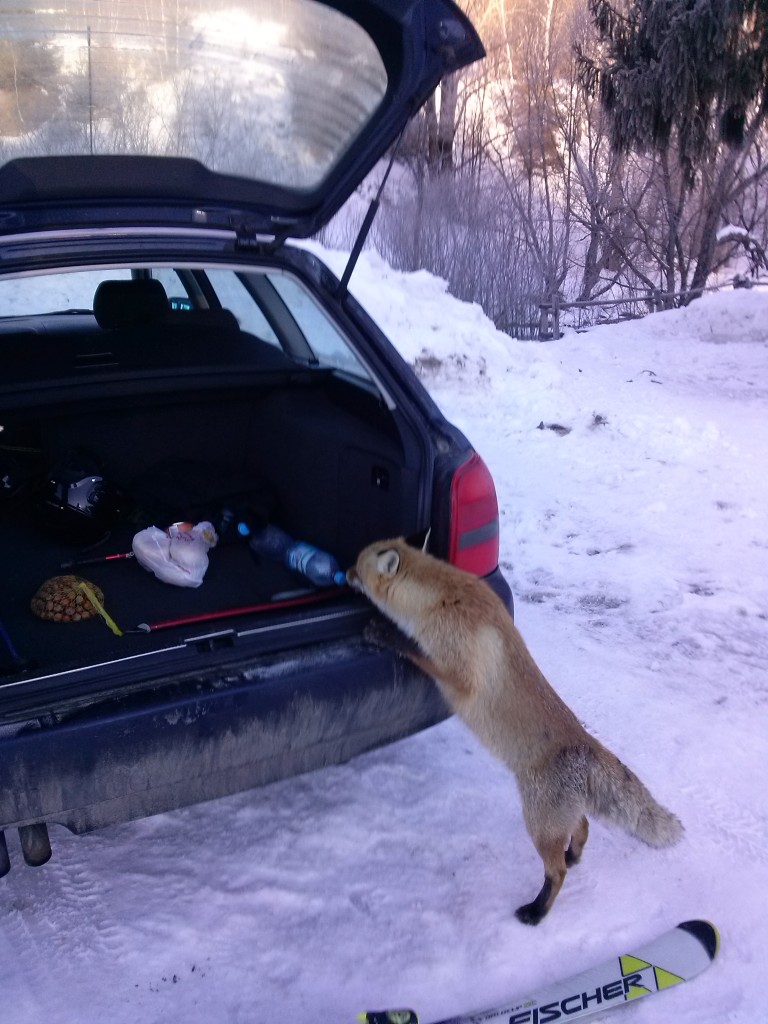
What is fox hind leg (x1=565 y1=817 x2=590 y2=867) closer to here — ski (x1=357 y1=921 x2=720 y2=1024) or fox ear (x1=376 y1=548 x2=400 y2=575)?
ski (x1=357 y1=921 x2=720 y2=1024)

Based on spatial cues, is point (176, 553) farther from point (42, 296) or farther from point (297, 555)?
point (42, 296)

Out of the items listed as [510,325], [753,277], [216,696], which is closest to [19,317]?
[216,696]

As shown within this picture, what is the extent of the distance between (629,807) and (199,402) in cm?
265

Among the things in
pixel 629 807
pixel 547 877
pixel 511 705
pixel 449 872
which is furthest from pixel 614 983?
pixel 511 705

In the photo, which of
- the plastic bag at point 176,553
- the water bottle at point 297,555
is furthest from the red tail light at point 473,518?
the plastic bag at point 176,553

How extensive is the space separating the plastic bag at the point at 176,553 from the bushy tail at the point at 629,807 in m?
1.77

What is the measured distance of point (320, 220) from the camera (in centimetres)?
291

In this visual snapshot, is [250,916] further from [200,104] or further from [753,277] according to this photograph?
[753,277]

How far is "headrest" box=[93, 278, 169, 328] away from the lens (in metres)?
3.97

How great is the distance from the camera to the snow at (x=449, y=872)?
2.17m

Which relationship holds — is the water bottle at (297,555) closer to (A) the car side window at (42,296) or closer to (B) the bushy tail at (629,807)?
(B) the bushy tail at (629,807)

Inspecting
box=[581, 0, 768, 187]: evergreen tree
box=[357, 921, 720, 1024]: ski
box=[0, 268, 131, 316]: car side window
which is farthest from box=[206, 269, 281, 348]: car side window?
box=[581, 0, 768, 187]: evergreen tree

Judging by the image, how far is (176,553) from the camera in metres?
3.33

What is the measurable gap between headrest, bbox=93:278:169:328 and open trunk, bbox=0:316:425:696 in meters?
0.10
